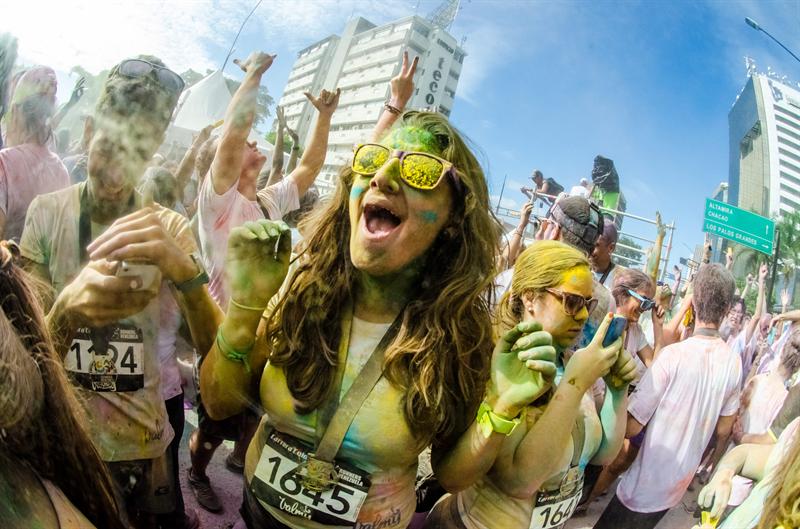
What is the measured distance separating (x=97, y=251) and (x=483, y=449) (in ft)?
3.09

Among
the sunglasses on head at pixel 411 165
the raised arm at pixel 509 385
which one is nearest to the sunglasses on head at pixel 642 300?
the raised arm at pixel 509 385

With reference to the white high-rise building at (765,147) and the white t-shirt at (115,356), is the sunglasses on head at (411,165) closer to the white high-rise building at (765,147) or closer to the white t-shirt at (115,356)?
the white t-shirt at (115,356)

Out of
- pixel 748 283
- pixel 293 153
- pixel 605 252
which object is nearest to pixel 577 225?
pixel 605 252

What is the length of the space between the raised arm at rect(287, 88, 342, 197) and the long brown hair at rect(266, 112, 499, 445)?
0.13 meters

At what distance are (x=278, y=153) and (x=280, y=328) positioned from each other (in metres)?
0.51

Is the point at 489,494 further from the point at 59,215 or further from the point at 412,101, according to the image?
the point at 59,215

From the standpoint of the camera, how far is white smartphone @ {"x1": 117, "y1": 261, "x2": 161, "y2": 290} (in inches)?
41.7

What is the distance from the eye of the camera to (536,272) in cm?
149

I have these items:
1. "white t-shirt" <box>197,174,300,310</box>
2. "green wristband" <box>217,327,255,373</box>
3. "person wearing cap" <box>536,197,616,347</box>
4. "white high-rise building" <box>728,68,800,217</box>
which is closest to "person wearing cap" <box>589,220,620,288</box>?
"person wearing cap" <box>536,197,616,347</box>

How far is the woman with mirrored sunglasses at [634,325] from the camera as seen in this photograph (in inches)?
83.4

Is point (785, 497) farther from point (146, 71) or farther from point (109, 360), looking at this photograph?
→ point (146, 71)

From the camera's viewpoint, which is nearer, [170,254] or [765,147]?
[170,254]

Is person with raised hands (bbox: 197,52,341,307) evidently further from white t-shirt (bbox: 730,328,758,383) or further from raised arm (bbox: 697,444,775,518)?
white t-shirt (bbox: 730,328,758,383)

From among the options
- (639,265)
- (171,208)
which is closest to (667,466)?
(639,265)
